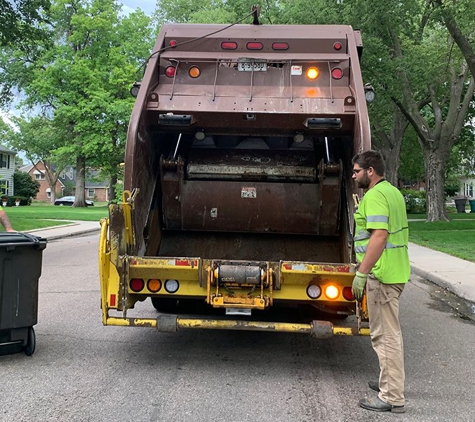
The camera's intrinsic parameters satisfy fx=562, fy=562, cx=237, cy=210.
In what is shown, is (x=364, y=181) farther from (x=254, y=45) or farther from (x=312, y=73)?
(x=254, y=45)

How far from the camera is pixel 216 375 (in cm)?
466

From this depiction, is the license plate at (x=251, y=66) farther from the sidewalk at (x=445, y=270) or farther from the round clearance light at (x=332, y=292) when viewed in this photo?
the sidewalk at (x=445, y=270)

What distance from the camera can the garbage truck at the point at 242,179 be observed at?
15.3 ft

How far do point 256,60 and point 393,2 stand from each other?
11901 millimetres

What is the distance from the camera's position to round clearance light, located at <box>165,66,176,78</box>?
18.6 feet

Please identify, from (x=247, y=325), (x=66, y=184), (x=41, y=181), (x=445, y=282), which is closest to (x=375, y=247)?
(x=247, y=325)

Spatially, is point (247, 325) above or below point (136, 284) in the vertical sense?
below

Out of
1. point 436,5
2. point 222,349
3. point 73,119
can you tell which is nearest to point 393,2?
point 436,5

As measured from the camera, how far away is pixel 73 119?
39.4 m

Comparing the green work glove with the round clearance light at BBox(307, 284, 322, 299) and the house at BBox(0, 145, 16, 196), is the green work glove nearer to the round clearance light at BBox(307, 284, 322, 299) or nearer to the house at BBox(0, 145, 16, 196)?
the round clearance light at BBox(307, 284, 322, 299)

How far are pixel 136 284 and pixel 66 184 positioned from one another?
8628 cm

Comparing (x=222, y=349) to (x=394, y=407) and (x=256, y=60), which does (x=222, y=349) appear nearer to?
(x=394, y=407)

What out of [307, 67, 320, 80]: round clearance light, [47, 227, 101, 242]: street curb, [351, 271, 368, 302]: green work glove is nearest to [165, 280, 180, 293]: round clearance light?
[351, 271, 368, 302]: green work glove

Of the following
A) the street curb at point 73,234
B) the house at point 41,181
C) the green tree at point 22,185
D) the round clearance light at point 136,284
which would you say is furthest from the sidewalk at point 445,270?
the house at point 41,181
